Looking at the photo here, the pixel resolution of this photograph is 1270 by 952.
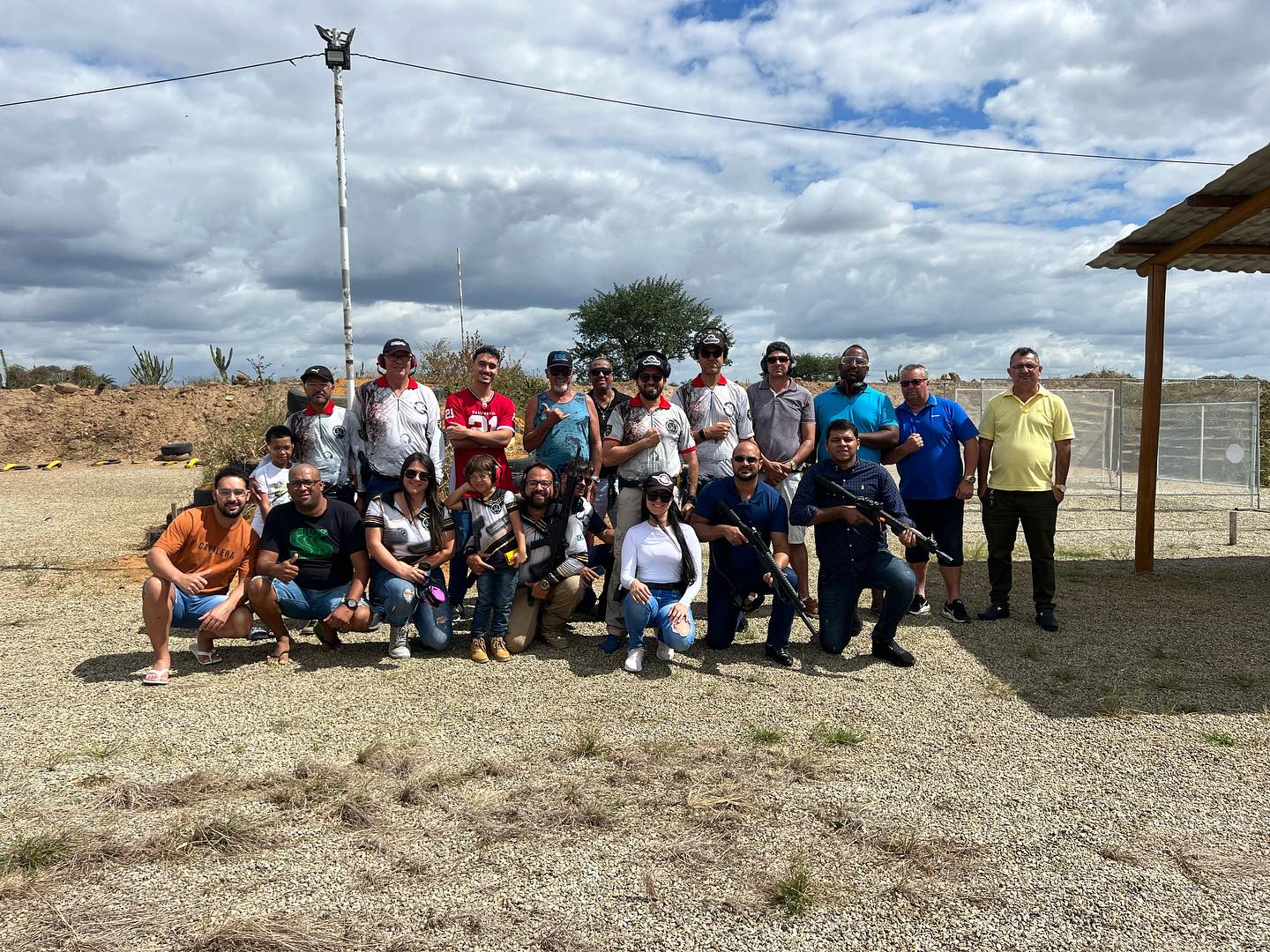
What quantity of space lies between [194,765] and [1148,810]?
427 cm

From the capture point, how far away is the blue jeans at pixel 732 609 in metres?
5.79

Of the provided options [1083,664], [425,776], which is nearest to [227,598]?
[425,776]

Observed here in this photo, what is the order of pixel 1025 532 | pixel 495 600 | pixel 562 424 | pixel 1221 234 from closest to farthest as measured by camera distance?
pixel 495 600 → pixel 562 424 → pixel 1025 532 → pixel 1221 234

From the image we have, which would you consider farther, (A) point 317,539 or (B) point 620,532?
(B) point 620,532

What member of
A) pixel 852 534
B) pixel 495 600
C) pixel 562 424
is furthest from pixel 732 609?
pixel 562 424

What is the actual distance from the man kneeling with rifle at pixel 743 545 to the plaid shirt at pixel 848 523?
8.5 inches

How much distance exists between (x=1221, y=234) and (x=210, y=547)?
9.28m

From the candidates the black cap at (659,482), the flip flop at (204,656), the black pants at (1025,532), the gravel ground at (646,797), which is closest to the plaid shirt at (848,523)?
the gravel ground at (646,797)

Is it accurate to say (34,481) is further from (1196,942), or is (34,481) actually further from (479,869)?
(1196,942)

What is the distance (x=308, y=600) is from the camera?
18.9 feet

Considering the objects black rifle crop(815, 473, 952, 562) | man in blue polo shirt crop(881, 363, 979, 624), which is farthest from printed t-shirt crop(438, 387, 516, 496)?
man in blue polo shirt crop(881, 363, 979, 624)

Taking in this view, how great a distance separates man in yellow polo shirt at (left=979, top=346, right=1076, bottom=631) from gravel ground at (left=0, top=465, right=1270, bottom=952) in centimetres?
63

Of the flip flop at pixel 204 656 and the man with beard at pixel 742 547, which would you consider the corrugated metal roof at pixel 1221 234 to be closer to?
the man with beard at pixel 742 547

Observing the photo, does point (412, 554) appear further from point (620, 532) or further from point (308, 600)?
point (620, 532)
